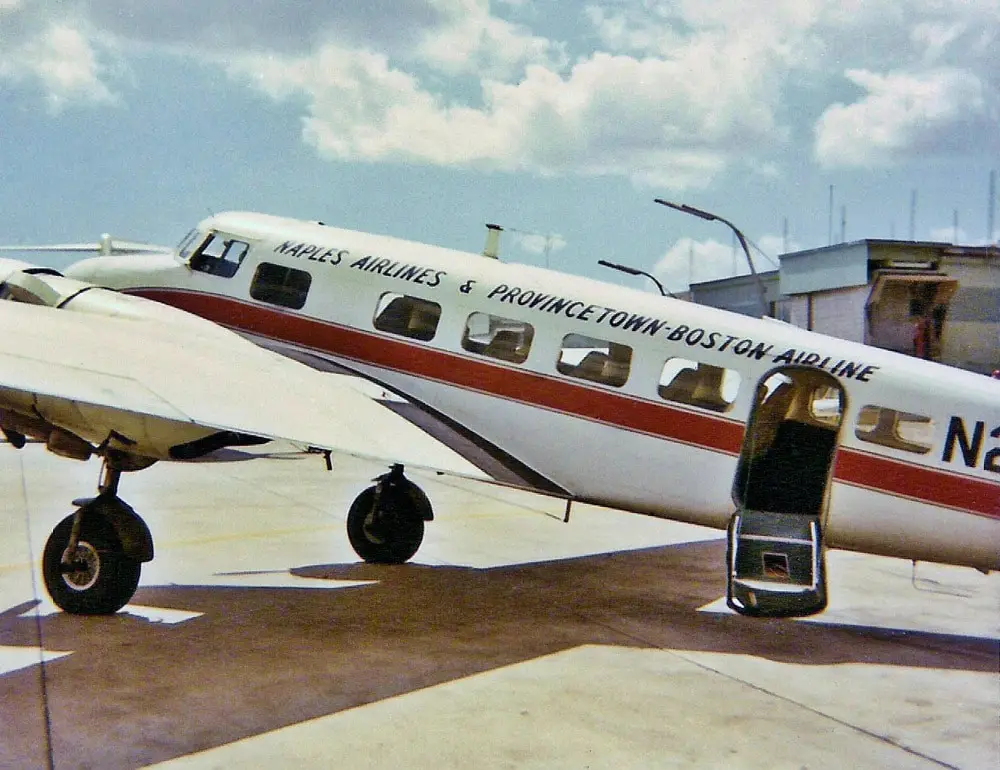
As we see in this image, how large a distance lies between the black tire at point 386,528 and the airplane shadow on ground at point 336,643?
1.01ft

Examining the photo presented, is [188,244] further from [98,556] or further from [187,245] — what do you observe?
[98,556]

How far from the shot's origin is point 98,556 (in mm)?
8742

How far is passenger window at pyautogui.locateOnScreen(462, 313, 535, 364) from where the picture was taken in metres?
10.0

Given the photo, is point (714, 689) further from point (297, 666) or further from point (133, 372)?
point (133, 372)

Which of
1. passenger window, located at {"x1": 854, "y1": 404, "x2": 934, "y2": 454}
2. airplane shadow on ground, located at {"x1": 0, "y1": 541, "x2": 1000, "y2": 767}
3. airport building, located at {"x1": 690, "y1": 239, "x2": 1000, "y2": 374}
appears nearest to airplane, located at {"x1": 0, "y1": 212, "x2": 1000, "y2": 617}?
passenger window, located at {"x1": 854, "y1": 404, "x2": 934, "y2": 454}

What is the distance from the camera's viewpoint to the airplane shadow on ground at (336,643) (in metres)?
6.39

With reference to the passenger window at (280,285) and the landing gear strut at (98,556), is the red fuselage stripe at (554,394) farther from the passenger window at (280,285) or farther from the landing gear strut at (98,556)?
the landing gear strut at (98,556)

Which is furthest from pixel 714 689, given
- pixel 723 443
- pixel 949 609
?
pixel 949 609

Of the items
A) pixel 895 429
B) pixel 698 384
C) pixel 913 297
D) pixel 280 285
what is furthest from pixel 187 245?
pixel 913 297

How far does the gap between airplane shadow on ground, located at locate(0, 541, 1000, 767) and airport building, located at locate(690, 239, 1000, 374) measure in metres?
36.9

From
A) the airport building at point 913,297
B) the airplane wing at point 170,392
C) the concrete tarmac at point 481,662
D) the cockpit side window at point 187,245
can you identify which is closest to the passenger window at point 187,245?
the cockpit side window at point 187,245

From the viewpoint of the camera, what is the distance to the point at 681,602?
34.1 feet

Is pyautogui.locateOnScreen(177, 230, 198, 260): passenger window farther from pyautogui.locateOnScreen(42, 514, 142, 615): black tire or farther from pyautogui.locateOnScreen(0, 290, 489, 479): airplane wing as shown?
pyautogui.locateOnScreen(42, 514, 142, 615): black tire

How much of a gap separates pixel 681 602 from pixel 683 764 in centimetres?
447
